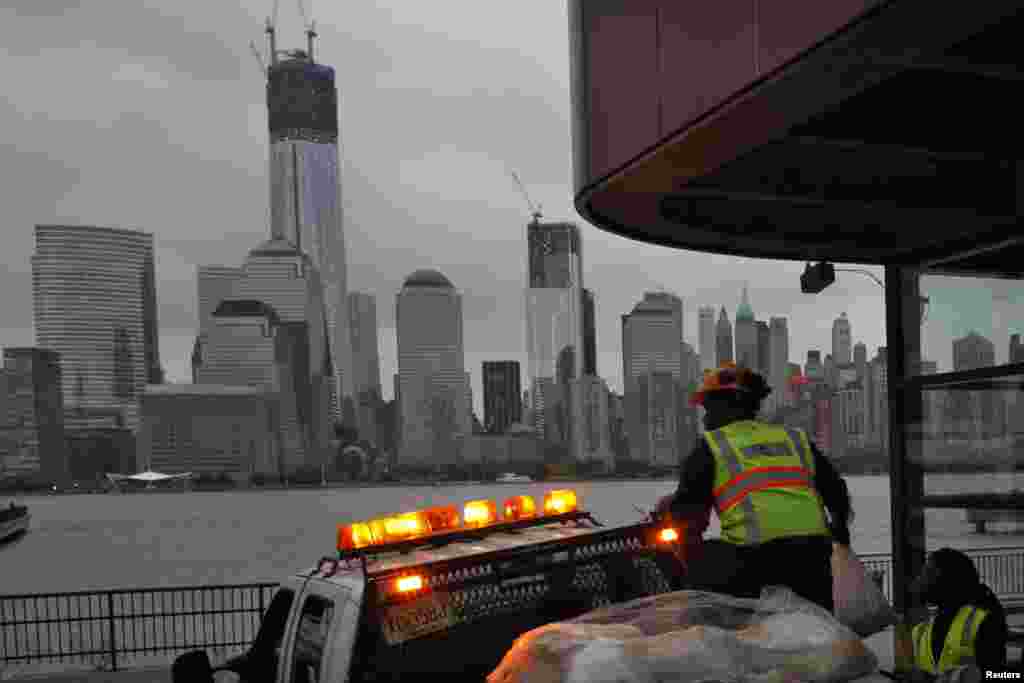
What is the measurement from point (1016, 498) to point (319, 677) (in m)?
6.15

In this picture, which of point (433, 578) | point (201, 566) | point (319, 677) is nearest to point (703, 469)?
point (433, 578)

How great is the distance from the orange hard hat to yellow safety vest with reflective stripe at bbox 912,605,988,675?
1.37 m

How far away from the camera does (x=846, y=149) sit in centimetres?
520

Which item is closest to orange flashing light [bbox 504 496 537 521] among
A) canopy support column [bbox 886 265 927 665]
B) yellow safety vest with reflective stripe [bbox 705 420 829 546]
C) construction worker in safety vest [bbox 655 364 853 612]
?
construction worker in safety vest [bbox 655 364 853 612]

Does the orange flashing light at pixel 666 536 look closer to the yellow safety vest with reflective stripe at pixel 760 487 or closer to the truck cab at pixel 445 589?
the truck cab at pixel 445 589

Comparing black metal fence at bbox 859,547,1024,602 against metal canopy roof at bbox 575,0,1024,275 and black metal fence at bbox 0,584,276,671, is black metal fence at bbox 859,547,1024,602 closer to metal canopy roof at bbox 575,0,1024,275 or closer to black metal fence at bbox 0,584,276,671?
metal canopy roof at bbox 575,0,1024,275

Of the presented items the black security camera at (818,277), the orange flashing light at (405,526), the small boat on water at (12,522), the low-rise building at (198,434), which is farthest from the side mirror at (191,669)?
the low-rise building at (198,434)

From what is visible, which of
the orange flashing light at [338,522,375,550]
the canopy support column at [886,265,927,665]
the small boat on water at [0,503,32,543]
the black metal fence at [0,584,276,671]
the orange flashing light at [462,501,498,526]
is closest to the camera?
the orange flashing light at [338,522,375,550]

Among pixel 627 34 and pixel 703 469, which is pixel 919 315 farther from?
pixel 703 469

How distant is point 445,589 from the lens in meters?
4.33

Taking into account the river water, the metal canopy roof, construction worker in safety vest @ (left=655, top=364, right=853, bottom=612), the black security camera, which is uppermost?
the metal canopy roof

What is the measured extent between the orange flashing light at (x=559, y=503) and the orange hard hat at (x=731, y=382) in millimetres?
1970

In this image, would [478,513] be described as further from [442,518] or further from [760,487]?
[760,487]

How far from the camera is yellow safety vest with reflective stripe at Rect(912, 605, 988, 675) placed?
12.4 ft
